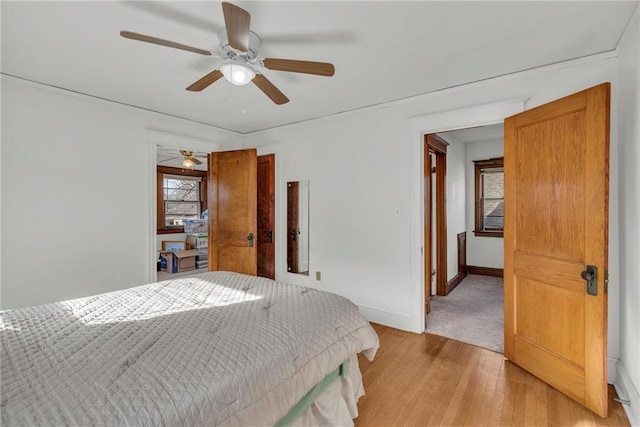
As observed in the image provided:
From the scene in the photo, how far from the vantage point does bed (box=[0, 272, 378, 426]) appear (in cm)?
92

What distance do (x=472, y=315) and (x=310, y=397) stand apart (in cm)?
287

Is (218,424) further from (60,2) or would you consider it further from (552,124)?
(552,124)

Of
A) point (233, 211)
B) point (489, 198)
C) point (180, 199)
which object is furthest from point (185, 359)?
point (180, 199)

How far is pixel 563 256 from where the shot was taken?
2.09 meters

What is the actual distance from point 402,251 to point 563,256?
4.53 ft

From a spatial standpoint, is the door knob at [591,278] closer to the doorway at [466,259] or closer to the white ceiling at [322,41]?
the doorway at [466,259]

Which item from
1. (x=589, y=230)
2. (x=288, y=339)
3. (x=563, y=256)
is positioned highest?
(x=589, y=230)

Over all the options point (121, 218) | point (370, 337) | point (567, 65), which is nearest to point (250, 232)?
point (121, 218)

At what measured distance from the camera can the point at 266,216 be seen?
447cm

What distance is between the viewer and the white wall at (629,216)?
178cm

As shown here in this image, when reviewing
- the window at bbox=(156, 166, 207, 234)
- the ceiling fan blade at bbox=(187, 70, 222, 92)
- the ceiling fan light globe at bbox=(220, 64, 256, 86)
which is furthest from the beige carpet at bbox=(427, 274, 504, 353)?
the window at bbox=(156, 166, 207, 234)

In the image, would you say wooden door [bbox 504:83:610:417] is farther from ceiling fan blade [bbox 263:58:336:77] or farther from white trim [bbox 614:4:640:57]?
ceiling fan blade [bbox 263:58:336:77]

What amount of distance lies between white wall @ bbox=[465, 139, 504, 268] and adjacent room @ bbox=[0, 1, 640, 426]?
1703 mm

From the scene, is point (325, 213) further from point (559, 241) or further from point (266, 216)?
point (559, 241)
